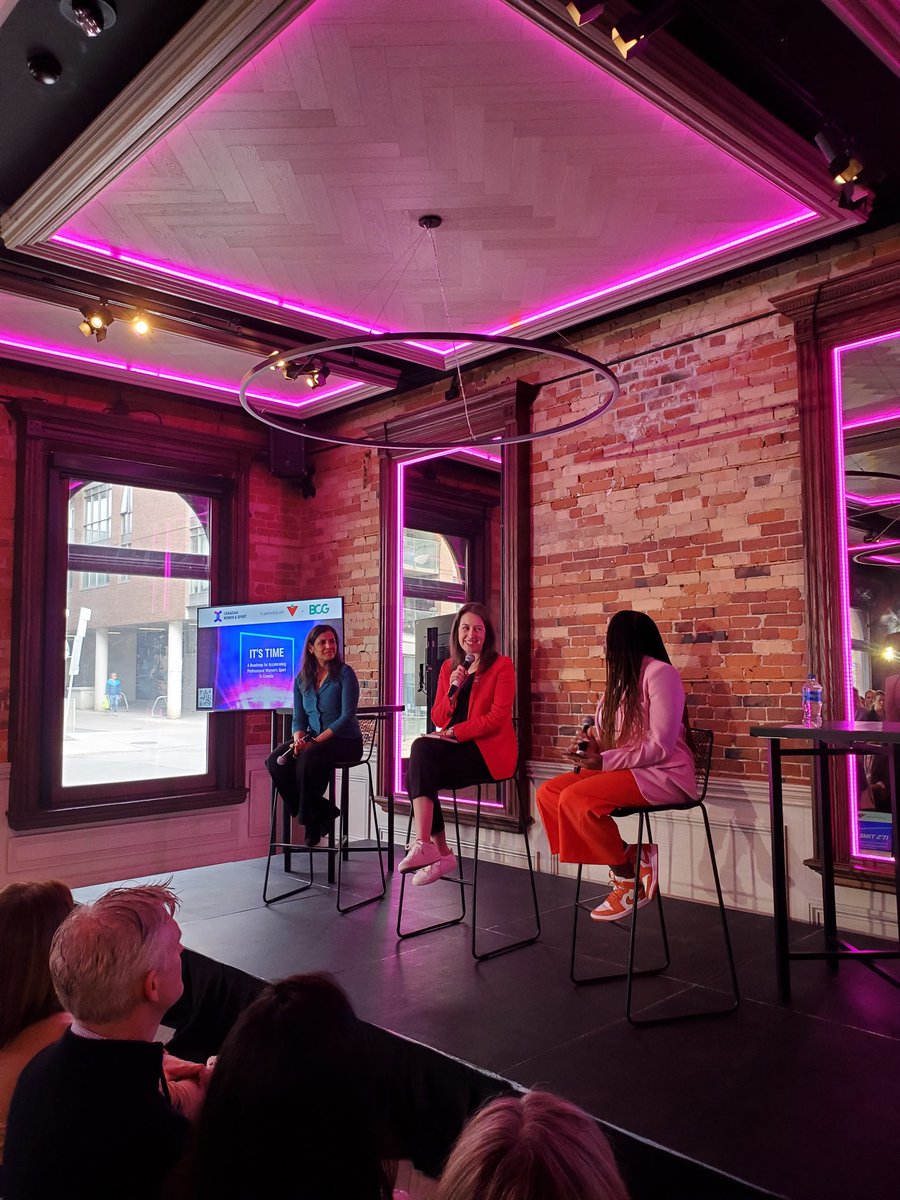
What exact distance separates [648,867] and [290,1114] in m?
2.30

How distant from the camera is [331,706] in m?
Answer: 4.66

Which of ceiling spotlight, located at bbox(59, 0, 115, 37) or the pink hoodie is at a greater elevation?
ceiling spotlight, located at bbox(59, 0, 115, 37)

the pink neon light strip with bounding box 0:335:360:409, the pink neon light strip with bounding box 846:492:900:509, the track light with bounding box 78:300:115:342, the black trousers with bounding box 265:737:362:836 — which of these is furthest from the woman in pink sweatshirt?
the pink neon light strip with bounding box 0:335:360:409

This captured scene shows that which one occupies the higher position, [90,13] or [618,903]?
[90,13]

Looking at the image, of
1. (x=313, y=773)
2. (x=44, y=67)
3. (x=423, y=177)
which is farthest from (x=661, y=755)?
(x=44, y=67)

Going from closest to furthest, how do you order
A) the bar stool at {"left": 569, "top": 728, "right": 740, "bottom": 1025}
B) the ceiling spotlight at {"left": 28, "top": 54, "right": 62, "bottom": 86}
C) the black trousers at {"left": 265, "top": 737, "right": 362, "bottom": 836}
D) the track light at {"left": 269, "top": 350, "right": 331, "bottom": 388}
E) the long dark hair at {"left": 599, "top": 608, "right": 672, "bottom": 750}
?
1. the bar stool at {"left": 569, "top": 728, "right": 740, "bottom": 1025}
2. the ceiling spotlight at {"left": 28, "top": 54, "right": 62, "bottom": 86}
3. the long dark hair at {"left": 599, "top": 608, "right": 672, "bottom": 750}
4. the black trousers at {"left": 265, "top": 737, "right": 362, "bottom": 836}
5. the track light at {"left": 269, "top": 350, "right": 331, "bottom": 388}

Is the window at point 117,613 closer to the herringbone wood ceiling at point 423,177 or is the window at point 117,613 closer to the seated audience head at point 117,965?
the herringbone wood ceiling at point 423,177

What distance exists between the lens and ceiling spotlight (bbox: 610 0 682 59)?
2492mm

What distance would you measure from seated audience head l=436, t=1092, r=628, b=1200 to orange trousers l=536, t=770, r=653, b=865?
219cm

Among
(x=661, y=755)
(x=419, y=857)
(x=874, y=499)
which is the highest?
(x=874, y=499)

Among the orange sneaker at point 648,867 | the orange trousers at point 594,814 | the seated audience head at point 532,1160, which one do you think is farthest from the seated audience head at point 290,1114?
the orange sneaker at point 648,867

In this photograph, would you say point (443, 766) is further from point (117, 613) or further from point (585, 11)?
point (117, 613)

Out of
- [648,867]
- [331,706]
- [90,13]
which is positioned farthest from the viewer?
[331,706]

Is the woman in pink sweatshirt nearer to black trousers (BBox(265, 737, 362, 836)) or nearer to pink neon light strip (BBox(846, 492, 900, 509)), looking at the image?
pink neon light strip (BBox(846, 492, 900, 509))
